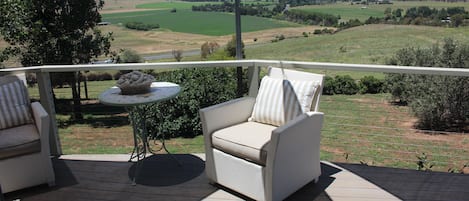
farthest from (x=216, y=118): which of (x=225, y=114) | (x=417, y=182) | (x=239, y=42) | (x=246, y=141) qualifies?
(x=417, y=182)

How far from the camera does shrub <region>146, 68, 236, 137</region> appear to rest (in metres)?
7.79

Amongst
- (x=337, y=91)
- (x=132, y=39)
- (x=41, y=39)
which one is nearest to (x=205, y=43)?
(x=132, y=39)

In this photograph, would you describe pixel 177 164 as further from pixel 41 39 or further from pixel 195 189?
pixel 41 39

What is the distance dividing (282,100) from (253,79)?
528mm

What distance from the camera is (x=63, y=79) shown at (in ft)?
31.3

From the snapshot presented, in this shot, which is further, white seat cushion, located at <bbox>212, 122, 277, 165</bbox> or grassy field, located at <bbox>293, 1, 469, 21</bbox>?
grassy field, located at <bbox>293, 1, 469, 21</bbox>

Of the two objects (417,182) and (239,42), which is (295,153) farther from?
(239,42)

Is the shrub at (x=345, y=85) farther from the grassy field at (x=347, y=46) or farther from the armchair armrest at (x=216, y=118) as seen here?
the armchair armrest at (x=216, y=118)

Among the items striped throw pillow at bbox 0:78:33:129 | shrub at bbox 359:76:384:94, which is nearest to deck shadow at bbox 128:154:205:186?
striped throw pillow at bbox 0:78:33:129

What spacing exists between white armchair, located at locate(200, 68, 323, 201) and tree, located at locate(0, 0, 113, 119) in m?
7.82

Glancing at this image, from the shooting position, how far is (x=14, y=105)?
279 cm

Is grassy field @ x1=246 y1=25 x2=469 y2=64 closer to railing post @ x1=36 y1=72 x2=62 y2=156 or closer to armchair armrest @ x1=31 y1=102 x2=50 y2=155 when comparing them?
railing post @ x1=36 y1=72 x2=62 y2=156

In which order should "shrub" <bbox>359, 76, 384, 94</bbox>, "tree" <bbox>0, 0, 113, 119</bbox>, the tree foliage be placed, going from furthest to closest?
"shrub" <bbox>359, 76, 384, 94</bbox>
the tree foliage
"tree" <bbox>0, 0, 113, 119</bbox>

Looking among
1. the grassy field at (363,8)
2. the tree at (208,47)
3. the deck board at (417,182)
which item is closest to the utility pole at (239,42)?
the deck board at (417,182)
